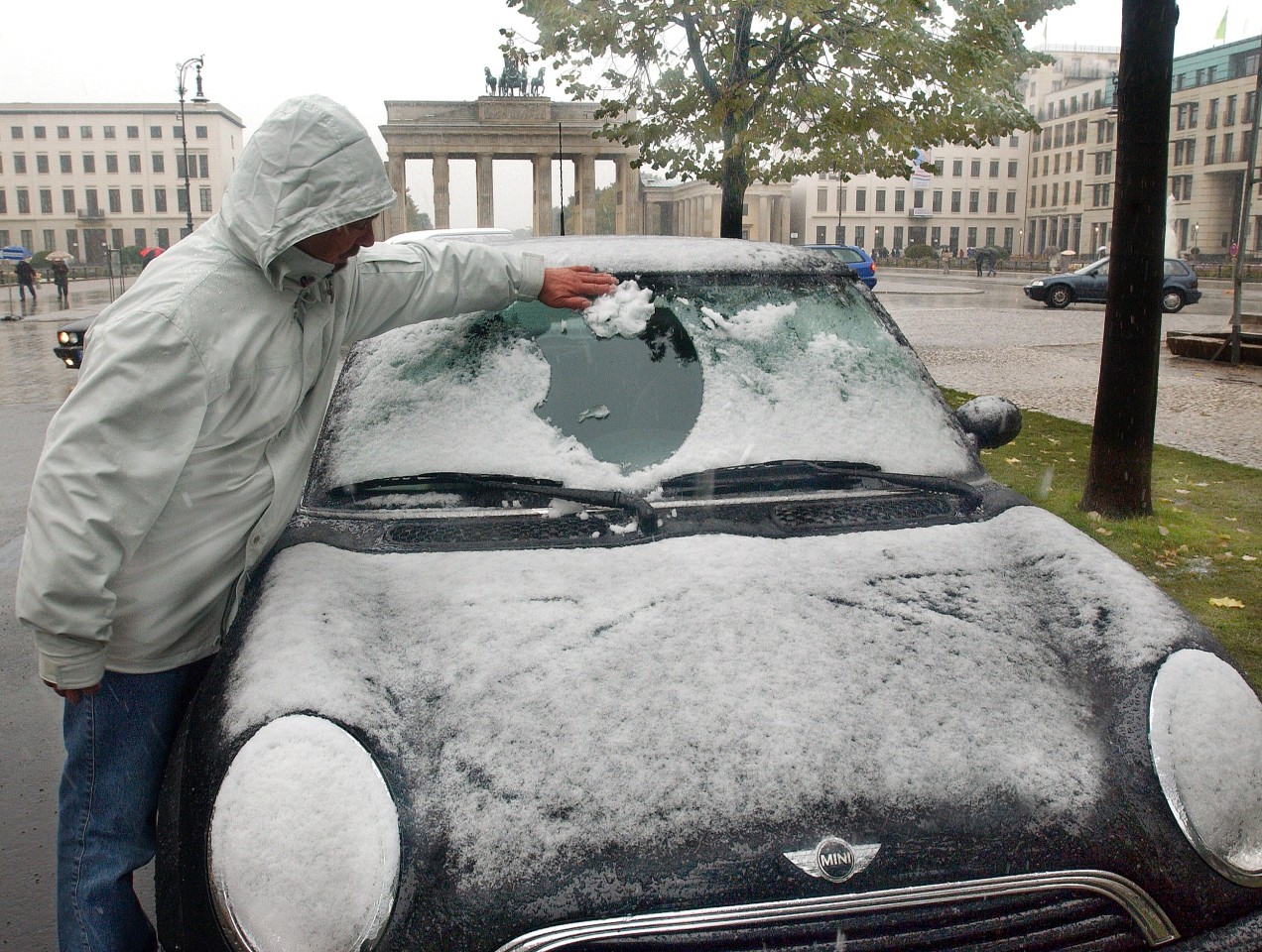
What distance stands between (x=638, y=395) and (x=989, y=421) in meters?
1.08

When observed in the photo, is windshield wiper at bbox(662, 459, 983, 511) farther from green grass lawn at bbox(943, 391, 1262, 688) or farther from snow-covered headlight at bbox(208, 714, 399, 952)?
green grass lawn at bbox(943, 391, 1262, 688)

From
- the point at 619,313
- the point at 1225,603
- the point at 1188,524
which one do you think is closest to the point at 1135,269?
the point at 1188,524

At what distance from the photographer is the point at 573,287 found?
9.24 feet

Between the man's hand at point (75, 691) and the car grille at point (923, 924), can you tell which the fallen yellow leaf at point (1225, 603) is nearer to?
the car grille at point (923, 924)

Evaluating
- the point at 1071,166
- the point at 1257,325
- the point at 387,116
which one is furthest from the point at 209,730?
the point at 1071,166

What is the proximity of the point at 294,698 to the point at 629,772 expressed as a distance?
0.57 metres

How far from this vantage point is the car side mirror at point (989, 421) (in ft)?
10.5

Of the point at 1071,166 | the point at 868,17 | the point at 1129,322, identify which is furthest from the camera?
the point at 1071,166

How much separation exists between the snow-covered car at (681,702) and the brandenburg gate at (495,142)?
48741 mm

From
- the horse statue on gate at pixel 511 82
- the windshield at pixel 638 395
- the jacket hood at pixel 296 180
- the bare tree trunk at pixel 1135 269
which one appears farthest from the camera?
the horse statue on gate at pixel 511 82

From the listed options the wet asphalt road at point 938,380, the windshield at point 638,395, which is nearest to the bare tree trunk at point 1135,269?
the wet asphalt road at point 938,380

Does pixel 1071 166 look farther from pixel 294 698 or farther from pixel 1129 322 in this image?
pixel 294 698

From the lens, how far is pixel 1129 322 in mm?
6578

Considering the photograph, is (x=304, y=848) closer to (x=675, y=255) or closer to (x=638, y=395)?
(x=638, y=395)
